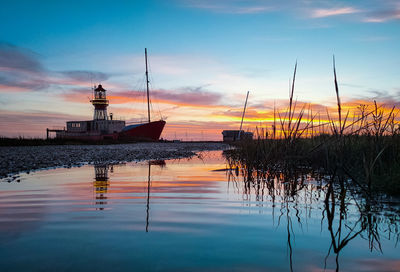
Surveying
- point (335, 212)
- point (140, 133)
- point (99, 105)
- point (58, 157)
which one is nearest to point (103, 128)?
point (99, 105)

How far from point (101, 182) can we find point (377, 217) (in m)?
4.68

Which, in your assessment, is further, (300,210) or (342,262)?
(300,210)

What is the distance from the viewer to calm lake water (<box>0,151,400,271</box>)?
1990 mm

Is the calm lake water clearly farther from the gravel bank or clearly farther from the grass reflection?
the gravel bank

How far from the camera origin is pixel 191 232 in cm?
268

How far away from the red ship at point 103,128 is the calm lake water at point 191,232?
4060 centimetres

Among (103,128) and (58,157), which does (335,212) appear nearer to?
(58,157)

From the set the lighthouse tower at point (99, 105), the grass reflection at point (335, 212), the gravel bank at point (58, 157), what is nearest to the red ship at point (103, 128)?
the lighthouse tower at point (99, 105)

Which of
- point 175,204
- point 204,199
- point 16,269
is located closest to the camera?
point 16,269

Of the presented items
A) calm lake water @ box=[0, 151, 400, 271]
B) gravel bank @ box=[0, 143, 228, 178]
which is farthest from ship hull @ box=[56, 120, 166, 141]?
calm lake water @ box=[0, 151, 400, 271]

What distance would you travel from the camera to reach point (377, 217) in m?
3.24

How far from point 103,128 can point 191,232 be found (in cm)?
4790

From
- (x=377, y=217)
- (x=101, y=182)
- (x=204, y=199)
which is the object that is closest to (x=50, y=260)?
(x=204, y=199)

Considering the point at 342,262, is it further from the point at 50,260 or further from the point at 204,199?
the point at 204,199
